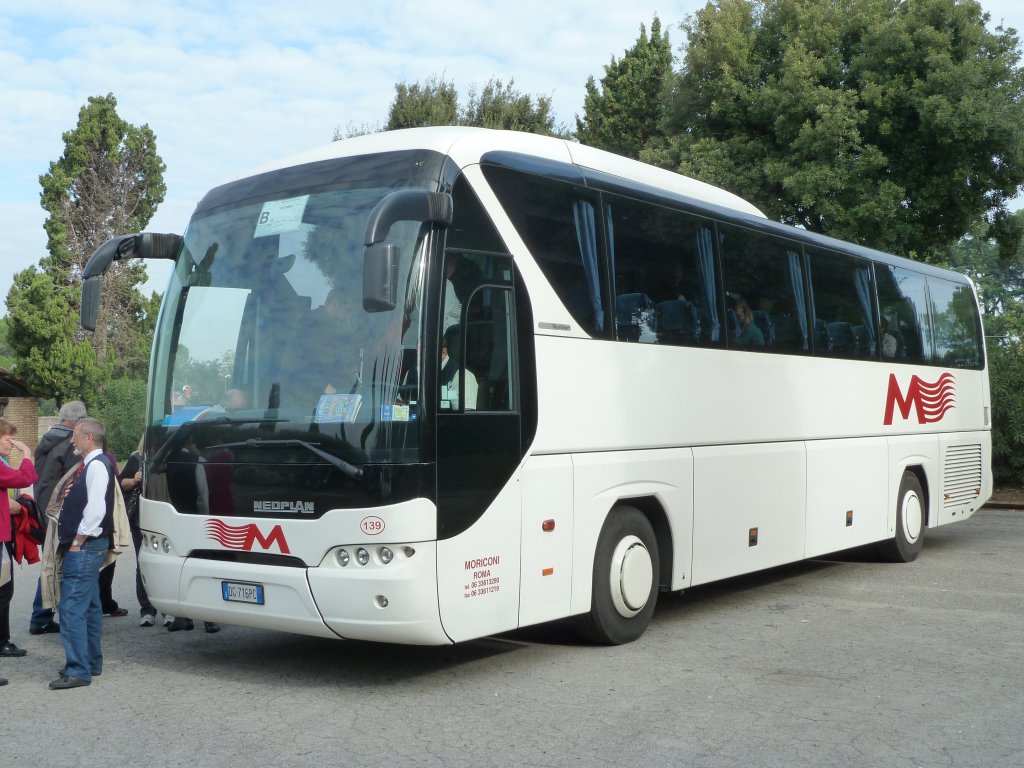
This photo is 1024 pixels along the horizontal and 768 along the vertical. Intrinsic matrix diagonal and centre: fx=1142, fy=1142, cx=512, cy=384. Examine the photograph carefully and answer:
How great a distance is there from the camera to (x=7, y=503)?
7.57m

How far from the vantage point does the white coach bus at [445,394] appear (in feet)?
21.9

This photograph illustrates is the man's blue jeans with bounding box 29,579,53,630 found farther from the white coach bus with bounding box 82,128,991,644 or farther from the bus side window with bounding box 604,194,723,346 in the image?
the bus side window with bounding box 604,194,723,346

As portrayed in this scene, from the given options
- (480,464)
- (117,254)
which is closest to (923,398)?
(480,464)

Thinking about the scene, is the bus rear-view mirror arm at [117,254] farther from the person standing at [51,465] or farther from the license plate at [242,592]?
the license plate at [242,592]

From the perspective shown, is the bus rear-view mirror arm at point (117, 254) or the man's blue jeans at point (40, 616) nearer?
the bus rear-view mirror arm at point (117, 254)

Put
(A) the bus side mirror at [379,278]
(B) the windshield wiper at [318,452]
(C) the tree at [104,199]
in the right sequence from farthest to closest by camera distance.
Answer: (C) the tree at [104,199] → (B) the windshield wiper at [318,452] → (A) the bus side mirror at [379,278]

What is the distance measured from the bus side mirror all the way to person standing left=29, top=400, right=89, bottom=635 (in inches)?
157

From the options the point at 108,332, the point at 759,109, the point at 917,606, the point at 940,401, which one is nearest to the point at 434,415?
the point at 917,606

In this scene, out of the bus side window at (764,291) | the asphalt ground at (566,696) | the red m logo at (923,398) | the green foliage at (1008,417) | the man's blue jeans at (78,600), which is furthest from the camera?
the green foliage at (1008,417)

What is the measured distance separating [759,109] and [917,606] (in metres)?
14.1

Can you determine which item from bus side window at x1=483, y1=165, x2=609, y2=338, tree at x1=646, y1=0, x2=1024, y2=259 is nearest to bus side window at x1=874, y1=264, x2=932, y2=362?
bus side window at x1=483, y1=165, x2=609, y2=338

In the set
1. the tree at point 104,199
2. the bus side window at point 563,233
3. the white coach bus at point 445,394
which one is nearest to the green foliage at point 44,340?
the tree at point 104,199

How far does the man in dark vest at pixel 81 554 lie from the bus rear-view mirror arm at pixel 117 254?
1090mm

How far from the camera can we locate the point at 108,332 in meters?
47.0
